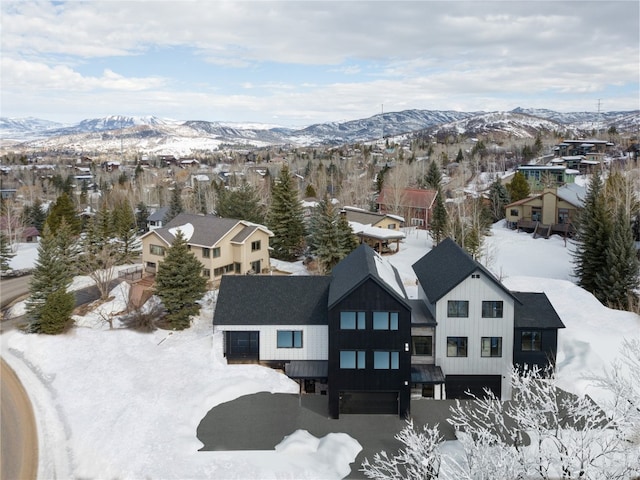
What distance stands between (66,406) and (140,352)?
5.31m

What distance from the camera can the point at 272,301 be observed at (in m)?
25.8

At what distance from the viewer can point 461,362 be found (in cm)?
2428

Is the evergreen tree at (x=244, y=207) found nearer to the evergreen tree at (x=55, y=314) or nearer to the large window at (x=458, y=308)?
the evergreen tree at (x=55, y=314)

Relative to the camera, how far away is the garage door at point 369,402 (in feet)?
73.9

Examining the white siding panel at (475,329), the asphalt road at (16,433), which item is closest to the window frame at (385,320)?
the white siding panel at (475,329)

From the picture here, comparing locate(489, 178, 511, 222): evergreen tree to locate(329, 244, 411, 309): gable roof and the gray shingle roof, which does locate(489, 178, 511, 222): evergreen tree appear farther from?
locate(329, 244, 411, 309): gable roof

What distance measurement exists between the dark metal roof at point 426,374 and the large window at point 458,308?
2671mm

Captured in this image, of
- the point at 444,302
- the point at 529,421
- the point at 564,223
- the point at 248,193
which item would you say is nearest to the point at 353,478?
the point at 529,421

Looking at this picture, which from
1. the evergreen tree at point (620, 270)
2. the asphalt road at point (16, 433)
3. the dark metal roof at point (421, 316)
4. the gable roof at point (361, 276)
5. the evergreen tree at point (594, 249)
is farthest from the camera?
the evergreen tree at point (594, 249)

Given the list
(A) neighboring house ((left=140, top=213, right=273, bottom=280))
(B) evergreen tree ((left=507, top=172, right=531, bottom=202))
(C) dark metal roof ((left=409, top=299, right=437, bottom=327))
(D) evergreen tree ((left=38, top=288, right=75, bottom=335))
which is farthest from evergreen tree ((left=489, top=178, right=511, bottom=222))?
(D) evergreen tree ((left=38, top=288, right=75, bottom=335))

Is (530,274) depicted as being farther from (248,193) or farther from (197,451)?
(197,451)

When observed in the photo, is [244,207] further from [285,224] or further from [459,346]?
[459,346]

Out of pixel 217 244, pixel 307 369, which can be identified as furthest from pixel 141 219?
pixel 307 369

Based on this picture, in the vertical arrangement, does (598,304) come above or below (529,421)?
below
